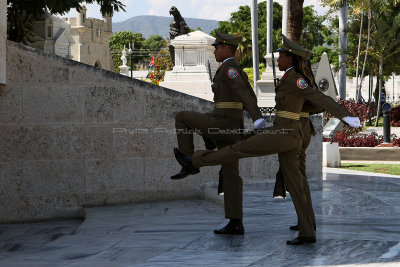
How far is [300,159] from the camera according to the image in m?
6.09

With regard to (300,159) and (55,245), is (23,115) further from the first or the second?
(300,159)

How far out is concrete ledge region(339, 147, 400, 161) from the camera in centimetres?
1695

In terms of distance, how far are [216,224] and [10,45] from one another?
12.5ft

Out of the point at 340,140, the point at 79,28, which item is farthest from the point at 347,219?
the point at 79,28

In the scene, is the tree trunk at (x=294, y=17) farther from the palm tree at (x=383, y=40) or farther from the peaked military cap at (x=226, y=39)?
the palm tree at (x=383, y=40)

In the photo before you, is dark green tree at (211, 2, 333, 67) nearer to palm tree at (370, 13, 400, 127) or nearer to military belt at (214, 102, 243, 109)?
palm tree at (370, 13, 400, 127)

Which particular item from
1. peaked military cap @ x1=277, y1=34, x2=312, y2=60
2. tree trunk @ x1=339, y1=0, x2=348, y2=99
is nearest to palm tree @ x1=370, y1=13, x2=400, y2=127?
tree trunk @ x1=339, y1=0, x2=348, y2=99

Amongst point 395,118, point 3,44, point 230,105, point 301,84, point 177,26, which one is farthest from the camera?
point 177,26

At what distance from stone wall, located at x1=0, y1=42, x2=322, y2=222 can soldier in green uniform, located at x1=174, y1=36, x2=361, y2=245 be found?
2.93 meters

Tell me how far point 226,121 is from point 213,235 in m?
1.15

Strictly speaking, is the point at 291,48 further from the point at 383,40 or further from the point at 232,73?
the point at 383,40

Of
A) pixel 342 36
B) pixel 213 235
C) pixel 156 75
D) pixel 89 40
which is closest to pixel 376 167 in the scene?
pixel 213 235

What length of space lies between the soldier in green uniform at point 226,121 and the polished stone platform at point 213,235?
0.35 m

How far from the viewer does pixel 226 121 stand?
243 inches
